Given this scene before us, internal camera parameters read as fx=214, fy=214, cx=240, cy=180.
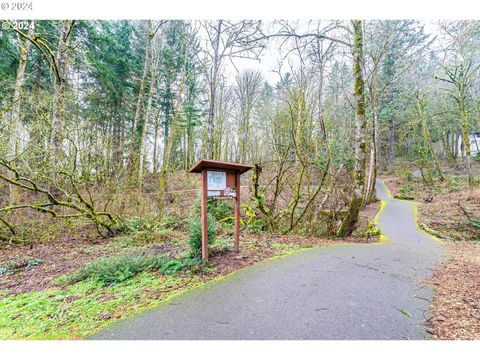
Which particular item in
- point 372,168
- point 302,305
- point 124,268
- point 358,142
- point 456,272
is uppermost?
point 358,142

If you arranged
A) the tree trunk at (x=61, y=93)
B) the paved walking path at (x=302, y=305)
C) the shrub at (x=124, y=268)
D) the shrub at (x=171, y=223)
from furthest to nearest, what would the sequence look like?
1. the shrub at (x=171, y=223)
2. the tree trunk at (x=61, y=93)
3. the shrub at (x=124, y=268)
4. the paved walking path at (x=302, y=305)

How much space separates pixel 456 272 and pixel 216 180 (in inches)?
182

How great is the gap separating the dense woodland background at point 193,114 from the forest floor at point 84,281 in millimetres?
1071

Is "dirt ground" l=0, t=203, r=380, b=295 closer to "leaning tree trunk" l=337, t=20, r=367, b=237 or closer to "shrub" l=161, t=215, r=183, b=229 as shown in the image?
"leaning tree trunk" l=337, t=20, r=367, b=237

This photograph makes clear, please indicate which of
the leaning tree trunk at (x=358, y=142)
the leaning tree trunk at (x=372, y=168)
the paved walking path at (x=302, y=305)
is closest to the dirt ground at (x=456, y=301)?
the paved walking path at (x=302, y=305)

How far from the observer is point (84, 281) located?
3.47m

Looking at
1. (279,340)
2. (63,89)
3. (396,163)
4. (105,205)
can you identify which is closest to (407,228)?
(279,340)

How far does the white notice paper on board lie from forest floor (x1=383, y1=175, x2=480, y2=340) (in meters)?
3.28

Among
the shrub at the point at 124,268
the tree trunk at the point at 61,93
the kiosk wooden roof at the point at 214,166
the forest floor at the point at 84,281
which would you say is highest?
the tree trunk at the point at 61,93

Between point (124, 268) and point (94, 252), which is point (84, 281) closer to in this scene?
point (124, 268)

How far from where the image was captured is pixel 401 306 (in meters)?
2.71

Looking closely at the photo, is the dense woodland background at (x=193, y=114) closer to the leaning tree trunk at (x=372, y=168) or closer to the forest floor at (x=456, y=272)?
the leaning tree trunk at (x=372, y=168)

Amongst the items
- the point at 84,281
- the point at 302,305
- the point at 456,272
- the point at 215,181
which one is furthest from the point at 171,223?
the point at 456,272

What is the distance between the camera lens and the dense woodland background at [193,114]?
20.8 ft
